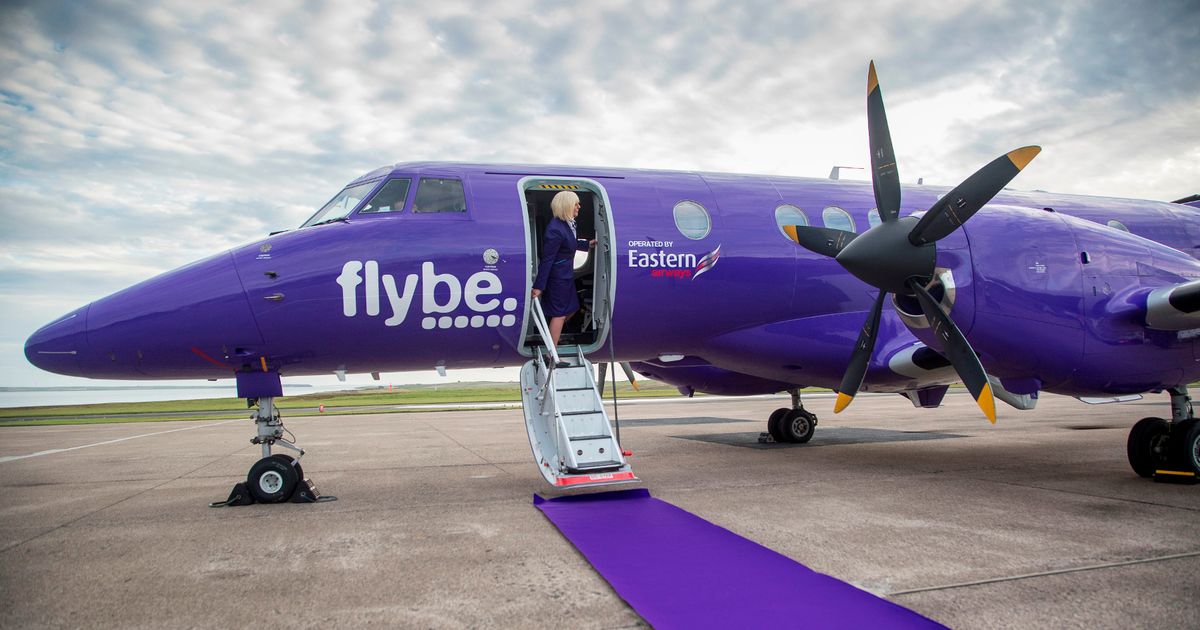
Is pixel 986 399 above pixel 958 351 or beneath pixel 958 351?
beneath

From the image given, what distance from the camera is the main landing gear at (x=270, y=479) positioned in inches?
291

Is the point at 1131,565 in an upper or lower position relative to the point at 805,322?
lower

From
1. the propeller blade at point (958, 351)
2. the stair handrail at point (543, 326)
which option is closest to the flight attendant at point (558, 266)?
the stair handrail at point (543, 326)

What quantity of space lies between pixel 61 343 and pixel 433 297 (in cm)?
374

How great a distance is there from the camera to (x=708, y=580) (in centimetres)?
423

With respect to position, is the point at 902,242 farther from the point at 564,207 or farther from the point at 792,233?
the point at 564,207

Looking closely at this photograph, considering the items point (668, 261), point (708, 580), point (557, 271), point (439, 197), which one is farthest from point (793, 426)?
point (708, 580)

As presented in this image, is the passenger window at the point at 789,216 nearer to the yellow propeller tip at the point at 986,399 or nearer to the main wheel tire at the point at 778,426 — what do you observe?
the yellow propeller tip at the point at 986,399

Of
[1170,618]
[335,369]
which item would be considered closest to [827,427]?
[335,369]

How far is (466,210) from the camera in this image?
8.26 m

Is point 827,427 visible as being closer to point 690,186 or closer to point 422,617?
point 690,186

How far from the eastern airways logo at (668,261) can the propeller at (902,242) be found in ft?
3.98

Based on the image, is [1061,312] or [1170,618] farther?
[1061,312]

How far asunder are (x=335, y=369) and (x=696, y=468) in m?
4.76
